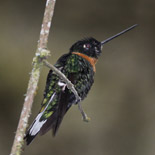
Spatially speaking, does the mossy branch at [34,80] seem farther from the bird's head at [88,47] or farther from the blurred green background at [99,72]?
the blurred green background at [99,72]

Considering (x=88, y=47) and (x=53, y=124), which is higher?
(x=88, y=47)

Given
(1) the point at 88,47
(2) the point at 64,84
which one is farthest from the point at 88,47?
(2) the point at 64,84

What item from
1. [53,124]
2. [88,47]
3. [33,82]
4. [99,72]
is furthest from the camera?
[99,72]

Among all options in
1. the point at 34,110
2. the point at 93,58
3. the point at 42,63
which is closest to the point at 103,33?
the point at 34,110

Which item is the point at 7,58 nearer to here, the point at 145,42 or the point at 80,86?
the point at 145,42

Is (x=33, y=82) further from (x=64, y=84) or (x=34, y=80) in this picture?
(x=64, y=84)

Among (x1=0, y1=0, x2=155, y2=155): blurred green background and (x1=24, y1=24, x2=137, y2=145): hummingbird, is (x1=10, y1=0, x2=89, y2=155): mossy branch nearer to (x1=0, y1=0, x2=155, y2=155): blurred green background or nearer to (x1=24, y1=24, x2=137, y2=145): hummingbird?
(x1=24, y1=24, x2=137, y2=145): hummingbird
